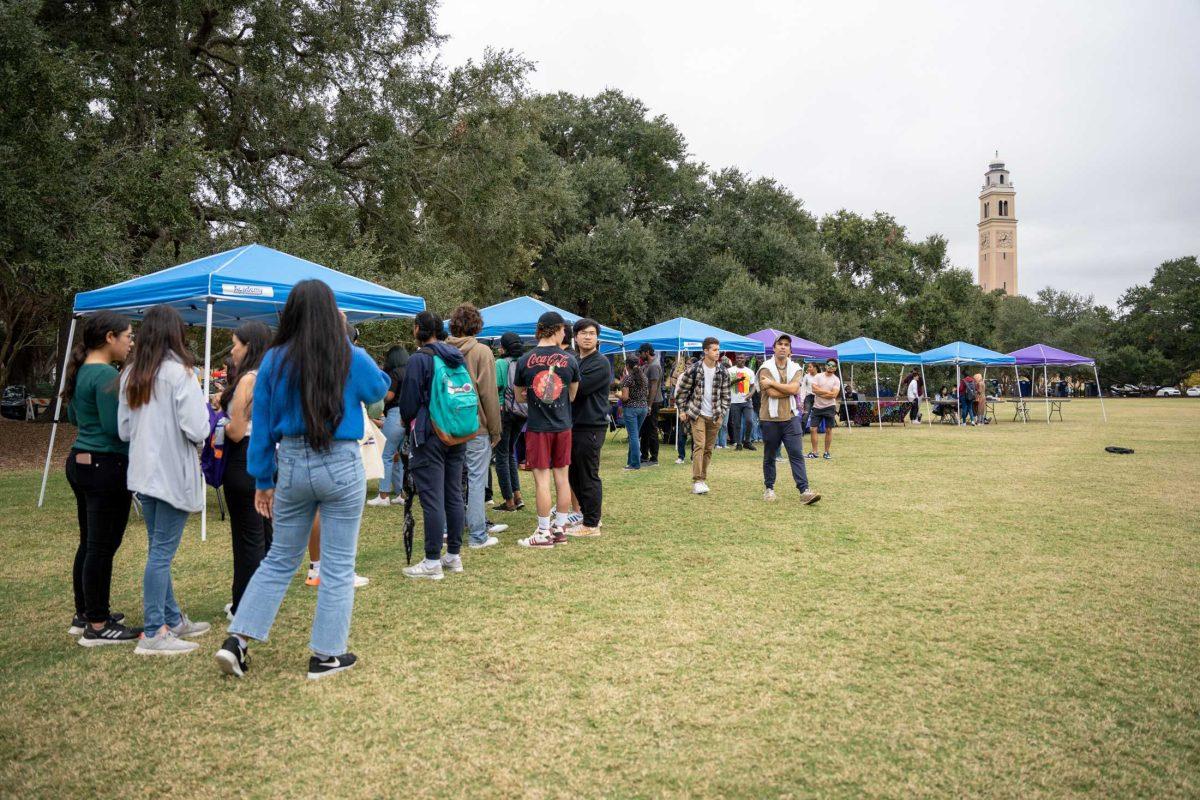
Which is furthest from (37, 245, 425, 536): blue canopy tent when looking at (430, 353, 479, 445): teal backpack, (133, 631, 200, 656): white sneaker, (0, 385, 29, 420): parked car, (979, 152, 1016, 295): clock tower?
(979, 152, 1016, 295): clock tower

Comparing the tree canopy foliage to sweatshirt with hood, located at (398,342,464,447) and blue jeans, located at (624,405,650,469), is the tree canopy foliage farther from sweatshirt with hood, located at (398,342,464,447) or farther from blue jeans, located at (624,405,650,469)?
sweatshirt with hood, located at (398,342,464,447)

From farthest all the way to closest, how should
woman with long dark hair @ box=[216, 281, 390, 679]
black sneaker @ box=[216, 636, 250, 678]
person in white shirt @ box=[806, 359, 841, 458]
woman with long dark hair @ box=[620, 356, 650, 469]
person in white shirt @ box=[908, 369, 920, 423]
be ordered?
1. person in white shirt @ box=[908, 369, 920, 423]
2. person in white shirt @ box=[806, 359, 841, 458]
3. woman with long dark hair @ box=[620, 356, 650, 469]
4. black sneaker @ box=[216, 636, 250, 678]
5. woman with long dark hair @ box=[216, 281, 390, 679]

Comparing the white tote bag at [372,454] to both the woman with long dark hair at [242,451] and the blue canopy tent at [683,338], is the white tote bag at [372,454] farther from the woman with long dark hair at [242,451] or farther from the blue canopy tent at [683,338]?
the blue canopy tent at [683,338]

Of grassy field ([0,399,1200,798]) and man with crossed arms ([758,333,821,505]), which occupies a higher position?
man with crossed arms ([758,333,821,505])

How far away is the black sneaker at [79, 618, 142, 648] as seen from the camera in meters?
4.00

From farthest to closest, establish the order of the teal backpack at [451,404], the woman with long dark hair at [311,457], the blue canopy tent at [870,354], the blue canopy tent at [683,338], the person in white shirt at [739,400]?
the blue canopy tent at [870,354], the blue canopy tent at [683,338], the person in white shirt at [739,400], the teal backpack at [451,404], the woman with long dark hair at [311,457]

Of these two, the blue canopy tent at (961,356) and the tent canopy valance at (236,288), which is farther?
the blue canopy tent at (961,356)

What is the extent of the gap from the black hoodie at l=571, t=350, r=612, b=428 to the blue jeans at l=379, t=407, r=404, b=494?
1.97 metres

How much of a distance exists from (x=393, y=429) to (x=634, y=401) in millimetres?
4712

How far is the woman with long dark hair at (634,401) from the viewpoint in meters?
11.8

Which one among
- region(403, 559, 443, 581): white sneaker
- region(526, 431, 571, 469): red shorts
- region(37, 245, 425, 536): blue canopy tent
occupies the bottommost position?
region(403, 559, 443, 581): white sneaker

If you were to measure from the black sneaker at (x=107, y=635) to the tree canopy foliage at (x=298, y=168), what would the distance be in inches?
373

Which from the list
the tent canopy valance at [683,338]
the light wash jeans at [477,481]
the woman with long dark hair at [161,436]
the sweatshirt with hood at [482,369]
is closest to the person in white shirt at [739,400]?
the tent canopy valance at [683,338]

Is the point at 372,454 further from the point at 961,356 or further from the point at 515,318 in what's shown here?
the point at 961,356
